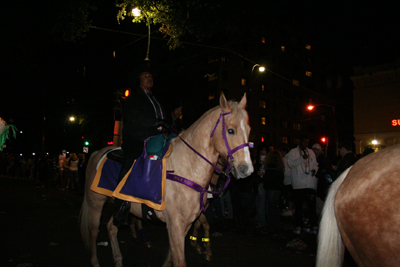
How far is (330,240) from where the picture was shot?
226cm

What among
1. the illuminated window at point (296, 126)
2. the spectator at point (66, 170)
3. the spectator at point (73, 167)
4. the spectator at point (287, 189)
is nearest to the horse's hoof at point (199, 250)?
the spectator at point (287, 189)

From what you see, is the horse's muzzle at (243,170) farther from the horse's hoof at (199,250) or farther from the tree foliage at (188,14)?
the tree foliage at (188,14)

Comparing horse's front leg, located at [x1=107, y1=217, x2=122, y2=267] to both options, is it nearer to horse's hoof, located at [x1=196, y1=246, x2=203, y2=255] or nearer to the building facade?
horse's hoof, located at [x1=196, y1=246, x2=203, y2=255]

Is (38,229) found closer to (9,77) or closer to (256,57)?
(9,77)

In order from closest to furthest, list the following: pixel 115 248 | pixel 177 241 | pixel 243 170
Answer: pixel 243 170
pixel 177 241
pixel 115 248

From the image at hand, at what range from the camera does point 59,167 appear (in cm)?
1800

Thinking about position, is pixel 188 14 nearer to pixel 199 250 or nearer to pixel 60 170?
pixel 199 250

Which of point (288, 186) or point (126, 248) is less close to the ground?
point (288, 186)

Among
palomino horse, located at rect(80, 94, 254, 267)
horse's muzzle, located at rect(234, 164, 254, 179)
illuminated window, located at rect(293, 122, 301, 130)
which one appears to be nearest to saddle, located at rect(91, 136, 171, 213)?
palomino horse, located at rect(80, 94, 254, 267)

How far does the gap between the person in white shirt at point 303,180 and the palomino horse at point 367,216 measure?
15.9 feet

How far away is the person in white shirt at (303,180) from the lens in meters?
6.87

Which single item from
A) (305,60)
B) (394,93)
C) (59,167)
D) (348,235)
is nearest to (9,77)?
(59,167)

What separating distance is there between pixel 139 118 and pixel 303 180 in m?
4.97

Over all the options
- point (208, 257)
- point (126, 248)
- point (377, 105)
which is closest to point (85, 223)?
point (126, 248)
